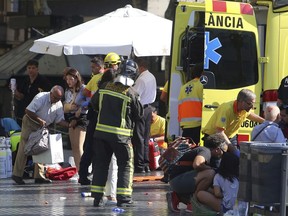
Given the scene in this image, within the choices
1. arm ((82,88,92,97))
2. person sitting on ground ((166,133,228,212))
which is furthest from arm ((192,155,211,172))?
arm ((82,88,92,97))

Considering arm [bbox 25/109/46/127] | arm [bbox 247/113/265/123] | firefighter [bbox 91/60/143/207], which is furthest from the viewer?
arm [bbox 25/109/46/127]

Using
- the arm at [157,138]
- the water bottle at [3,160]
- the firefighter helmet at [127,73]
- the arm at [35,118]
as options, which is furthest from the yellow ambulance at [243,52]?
the water bottle at [3,160]

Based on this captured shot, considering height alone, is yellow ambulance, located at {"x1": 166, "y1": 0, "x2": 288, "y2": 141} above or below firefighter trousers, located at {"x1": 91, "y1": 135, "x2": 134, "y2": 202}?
above

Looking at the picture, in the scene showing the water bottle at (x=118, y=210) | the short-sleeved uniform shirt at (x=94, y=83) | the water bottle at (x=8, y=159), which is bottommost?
the water bottle at (x=118, y=210)

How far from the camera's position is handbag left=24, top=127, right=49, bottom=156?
14.3 meters

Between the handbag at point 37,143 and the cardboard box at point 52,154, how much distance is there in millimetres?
88

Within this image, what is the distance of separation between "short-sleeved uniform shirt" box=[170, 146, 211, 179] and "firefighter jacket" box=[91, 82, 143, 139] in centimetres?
83

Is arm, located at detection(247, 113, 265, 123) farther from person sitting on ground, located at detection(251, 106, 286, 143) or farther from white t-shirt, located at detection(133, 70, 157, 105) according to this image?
white t-shirt, located at detection(133, 70, 157, 105)

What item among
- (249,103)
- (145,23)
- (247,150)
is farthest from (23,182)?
(247,150)

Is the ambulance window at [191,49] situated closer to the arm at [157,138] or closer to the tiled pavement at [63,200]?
the tiled pavement at [63,200]

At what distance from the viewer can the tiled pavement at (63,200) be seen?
11.1 m

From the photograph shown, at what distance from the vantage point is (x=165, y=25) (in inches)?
652

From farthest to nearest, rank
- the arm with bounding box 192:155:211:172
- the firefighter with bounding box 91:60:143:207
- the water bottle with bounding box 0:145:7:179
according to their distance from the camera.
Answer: the water bottle with bounding box 0:145:7:179 < the firefighter with bounding box 91:60:143:207 < the arm with bounding box 192:155:211:172

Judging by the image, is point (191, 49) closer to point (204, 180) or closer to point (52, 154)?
point (52, 154)
